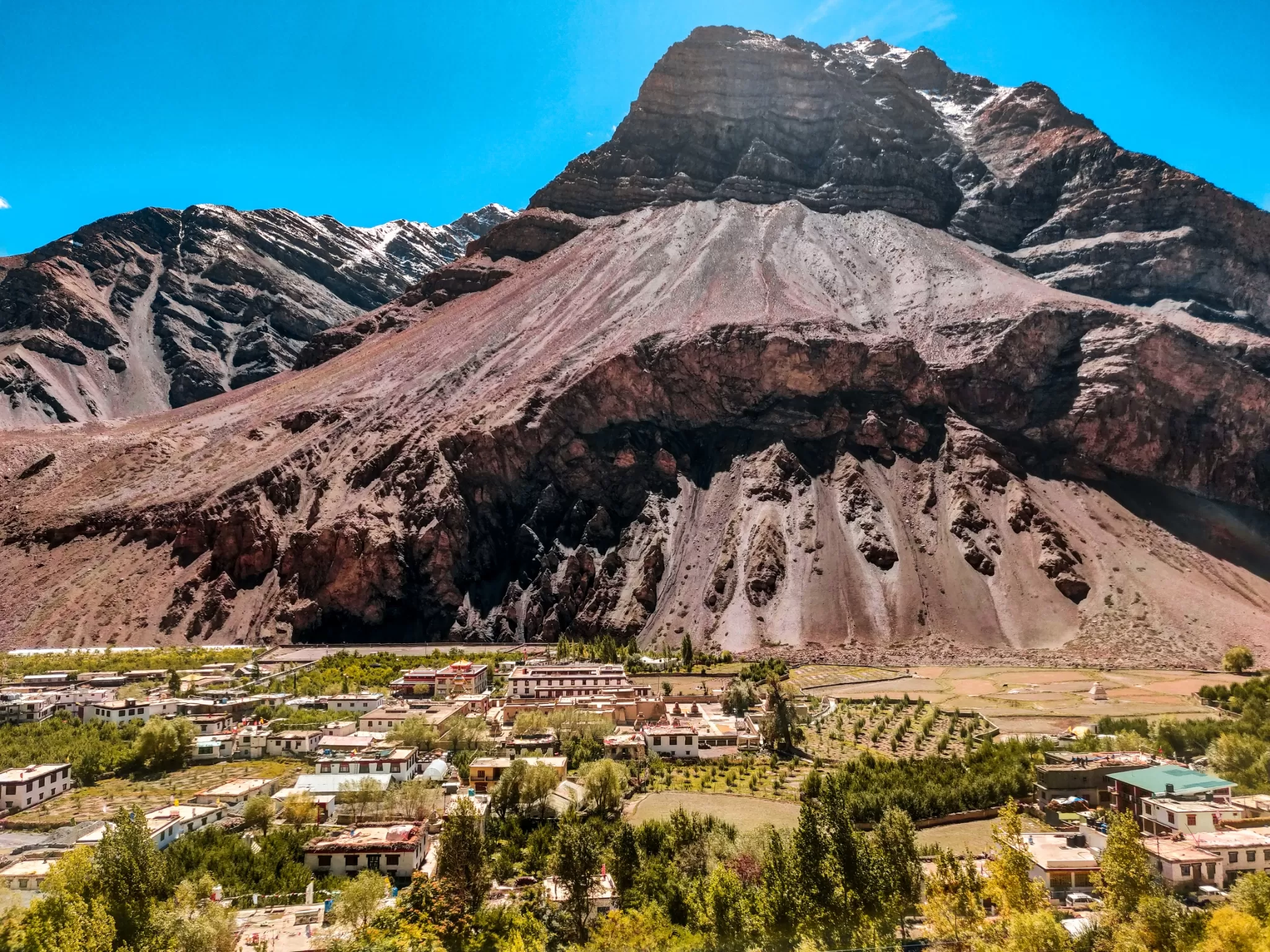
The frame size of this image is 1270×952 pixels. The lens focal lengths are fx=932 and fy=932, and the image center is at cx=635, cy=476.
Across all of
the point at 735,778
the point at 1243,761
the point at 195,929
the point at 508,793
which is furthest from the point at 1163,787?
the point at 195,929

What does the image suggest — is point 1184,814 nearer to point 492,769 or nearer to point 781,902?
point 781,902

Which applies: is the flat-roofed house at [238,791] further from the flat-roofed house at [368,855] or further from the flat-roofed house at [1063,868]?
the flat-roofed house at [1063,868]

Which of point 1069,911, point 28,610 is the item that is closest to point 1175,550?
point 1069,911

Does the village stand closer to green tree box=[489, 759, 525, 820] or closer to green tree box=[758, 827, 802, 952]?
green tree box=[489, 759, 525, 820]

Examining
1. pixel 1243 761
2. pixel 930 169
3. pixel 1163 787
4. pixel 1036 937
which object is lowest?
pixel 1036 937

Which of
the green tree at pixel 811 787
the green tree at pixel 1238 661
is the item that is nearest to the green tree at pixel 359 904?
the green tree at pixel 811 787

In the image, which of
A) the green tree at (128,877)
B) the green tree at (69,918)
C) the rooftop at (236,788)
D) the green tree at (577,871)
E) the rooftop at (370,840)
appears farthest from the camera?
the rooftop at (236,788)

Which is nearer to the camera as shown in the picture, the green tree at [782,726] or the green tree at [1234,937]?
the green tree at [1234,937]
